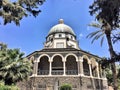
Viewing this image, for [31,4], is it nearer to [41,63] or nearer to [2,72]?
[2,72]

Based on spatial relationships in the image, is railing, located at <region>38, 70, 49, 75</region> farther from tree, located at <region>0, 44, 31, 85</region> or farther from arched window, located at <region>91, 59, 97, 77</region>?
tree, located at <region>0, 44, 31, 85</region>

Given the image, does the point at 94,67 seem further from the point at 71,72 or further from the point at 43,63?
the point at 43,63

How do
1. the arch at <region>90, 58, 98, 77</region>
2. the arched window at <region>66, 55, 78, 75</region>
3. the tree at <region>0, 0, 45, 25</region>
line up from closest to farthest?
1. the tree at <region>0, 0, 45, 25</region>
2. the arched window at <region>66, 55, 78, 75</region>
3. the arch at <region>90, 58, 98, 77</region>

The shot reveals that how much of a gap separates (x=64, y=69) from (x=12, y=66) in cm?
1314

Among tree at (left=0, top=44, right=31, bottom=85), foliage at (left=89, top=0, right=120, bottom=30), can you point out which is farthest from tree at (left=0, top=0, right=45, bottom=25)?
tree at (left=0, top=44, right=31, bottom=85)

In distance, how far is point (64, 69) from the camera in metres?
33.6

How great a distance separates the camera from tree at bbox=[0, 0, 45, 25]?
1398 cm

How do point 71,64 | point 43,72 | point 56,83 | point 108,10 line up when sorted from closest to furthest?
point 108,10 → point 56,83 → point 43,72 → point 71,64

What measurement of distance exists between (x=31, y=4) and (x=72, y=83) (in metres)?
20.2

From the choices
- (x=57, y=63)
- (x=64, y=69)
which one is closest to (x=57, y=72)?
(x=64, y=69)

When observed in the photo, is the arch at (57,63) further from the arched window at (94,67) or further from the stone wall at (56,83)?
the arched window at (94,67)

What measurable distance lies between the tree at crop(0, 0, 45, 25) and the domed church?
19279 millimetres

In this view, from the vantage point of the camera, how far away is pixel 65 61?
1366 inches

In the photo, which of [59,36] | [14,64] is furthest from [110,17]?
[59,36]
